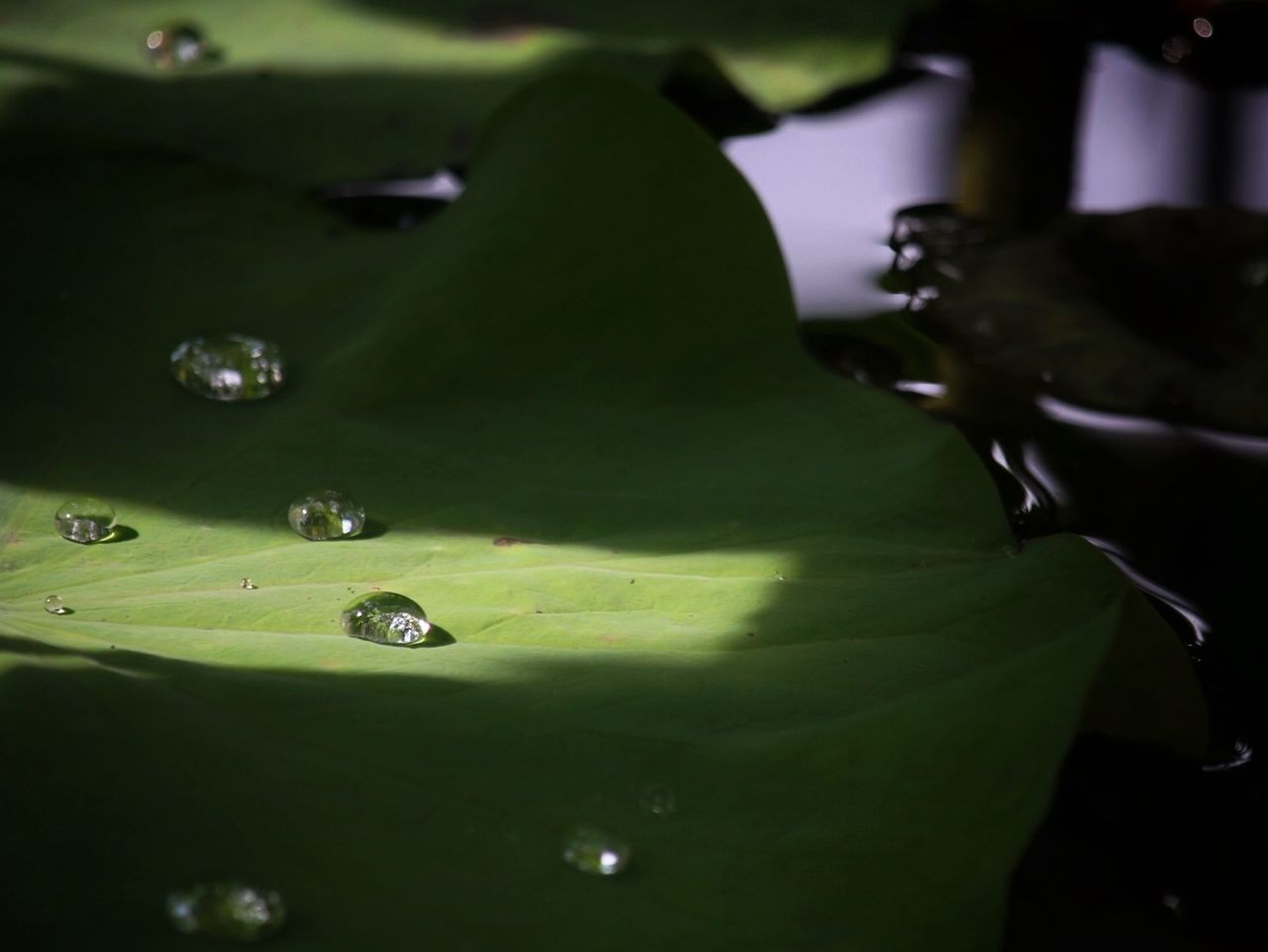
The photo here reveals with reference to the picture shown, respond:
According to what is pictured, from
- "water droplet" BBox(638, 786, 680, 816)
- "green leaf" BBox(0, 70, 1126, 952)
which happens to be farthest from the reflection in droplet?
"water droplet" BBox(638, 786, 680, 816)

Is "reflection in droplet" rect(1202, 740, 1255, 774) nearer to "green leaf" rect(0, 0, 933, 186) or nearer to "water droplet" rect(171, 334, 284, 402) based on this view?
"water droplet" rect(171, 334, 284, 402)

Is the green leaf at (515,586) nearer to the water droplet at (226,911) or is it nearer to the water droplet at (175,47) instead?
the water droplet at (226,911)

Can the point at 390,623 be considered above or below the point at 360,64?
below

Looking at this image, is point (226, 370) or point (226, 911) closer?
point (226, 911)

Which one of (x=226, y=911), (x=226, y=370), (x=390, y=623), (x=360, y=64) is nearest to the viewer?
(x=226, y=911)

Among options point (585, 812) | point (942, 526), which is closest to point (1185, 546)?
point (942, 526)

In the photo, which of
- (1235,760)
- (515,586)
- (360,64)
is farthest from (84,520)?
(360,64)

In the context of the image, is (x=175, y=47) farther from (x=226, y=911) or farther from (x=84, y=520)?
(x=226, y=911)
